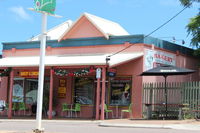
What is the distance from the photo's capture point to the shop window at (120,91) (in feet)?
74.7

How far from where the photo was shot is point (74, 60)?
22.5 meters

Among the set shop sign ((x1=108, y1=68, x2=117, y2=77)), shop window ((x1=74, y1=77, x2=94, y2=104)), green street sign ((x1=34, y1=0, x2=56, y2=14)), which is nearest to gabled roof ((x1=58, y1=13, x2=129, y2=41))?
shop sign ((x1=108, y1=68, x2=117, y2=77))

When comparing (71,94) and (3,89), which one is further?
(3,89)

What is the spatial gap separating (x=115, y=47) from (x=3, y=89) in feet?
29.6

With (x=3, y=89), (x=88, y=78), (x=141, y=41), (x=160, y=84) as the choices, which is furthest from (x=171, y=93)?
(x=3, y=89)

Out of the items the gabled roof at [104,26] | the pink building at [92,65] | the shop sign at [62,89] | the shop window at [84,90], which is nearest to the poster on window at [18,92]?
the pink building at [92,65]

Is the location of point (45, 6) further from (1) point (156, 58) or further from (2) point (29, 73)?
(2) point (29, 73)

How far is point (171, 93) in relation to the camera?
21750 mm

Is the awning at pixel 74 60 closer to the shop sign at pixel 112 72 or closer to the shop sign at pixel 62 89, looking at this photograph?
the shop sign at pixel 112 72

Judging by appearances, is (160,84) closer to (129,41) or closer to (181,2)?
(129,41)

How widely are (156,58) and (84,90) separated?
4.72 m

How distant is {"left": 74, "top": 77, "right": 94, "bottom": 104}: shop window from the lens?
944 inches

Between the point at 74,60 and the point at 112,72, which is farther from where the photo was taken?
the point at 74,60

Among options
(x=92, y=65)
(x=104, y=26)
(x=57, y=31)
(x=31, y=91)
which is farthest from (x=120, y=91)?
(x=57, y=31)
